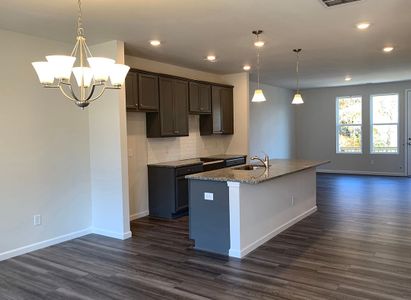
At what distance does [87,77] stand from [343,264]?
3.05 m

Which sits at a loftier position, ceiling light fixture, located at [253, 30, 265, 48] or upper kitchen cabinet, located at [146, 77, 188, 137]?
ceiling light fixture, located at [253, 30, 265, 48]

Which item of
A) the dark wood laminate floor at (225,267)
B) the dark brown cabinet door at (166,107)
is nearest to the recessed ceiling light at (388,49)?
the dark wood laminate floor at (225,267)

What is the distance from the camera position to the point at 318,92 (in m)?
10.9

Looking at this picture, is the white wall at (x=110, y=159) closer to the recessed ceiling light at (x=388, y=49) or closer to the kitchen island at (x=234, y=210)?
the kitchen island at (x=234, y=210)

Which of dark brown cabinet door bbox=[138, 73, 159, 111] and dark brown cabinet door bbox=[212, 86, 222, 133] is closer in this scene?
dark brown cabinet door bbox=[138, 73, 159, 111]

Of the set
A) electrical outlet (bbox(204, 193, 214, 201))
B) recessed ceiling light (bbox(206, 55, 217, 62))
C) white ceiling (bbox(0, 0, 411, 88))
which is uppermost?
recessed ceiling light (bbox(206, 55, 217, 62))

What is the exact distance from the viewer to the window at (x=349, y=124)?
1038 centimetres

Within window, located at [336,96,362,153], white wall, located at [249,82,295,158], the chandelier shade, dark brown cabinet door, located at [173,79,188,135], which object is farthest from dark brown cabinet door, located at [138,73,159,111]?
window, located at [336,96,362,153]

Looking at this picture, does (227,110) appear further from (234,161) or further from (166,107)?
(166,107)

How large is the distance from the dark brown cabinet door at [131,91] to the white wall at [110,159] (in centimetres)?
38

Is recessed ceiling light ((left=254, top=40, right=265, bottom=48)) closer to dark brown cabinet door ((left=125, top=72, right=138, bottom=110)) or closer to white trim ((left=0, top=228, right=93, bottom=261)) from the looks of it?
dark brown cabinet door ((left=125, top=72, right=138, bottom=110))

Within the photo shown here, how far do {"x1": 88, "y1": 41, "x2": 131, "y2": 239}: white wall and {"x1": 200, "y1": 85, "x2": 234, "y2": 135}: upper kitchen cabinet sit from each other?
2619 millimetres

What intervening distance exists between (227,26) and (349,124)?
25.1 ft

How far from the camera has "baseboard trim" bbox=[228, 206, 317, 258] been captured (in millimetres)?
3928
